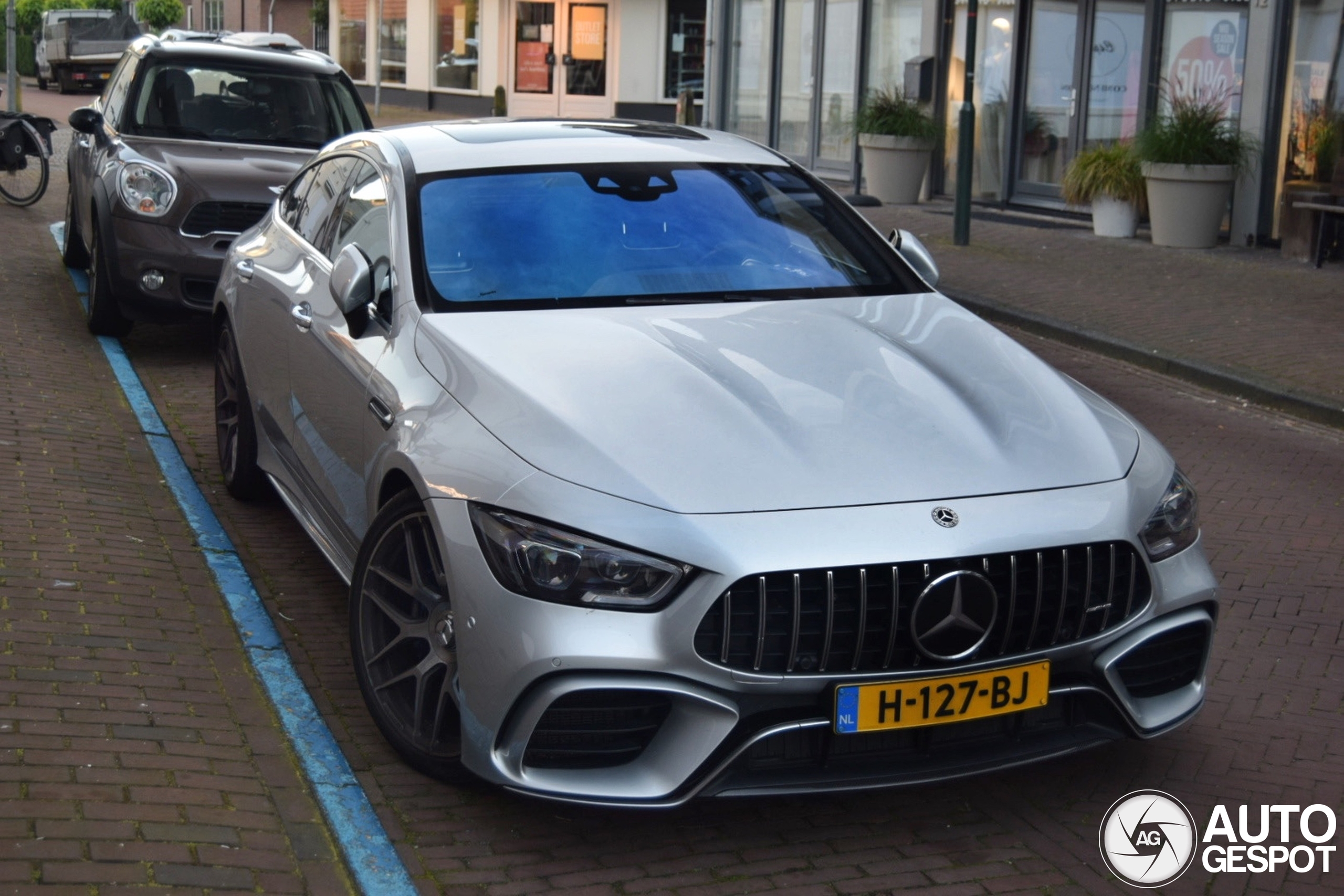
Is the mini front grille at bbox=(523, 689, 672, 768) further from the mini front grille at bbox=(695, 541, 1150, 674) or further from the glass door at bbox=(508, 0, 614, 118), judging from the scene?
the glass door at bbox=(508, 0, 614, 118)

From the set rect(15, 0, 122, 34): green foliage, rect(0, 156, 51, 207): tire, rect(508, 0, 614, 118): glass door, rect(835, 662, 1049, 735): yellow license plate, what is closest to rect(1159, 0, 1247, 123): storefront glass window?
rect(0, 156, 51, 207): tire

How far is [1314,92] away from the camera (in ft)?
50.8

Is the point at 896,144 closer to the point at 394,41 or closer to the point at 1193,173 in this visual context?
the point at 1193,173

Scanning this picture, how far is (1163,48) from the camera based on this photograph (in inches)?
680

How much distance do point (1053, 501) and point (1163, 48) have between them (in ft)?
48.8

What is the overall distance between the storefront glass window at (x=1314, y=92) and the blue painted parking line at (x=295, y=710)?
1183 centimetres

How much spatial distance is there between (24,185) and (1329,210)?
12.5 m

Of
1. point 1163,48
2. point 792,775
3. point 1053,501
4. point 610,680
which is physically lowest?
point 792,775

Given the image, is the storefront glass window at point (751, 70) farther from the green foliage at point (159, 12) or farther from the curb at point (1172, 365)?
the green foliage at point (159, 12)

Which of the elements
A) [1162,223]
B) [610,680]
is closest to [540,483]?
[610,680]

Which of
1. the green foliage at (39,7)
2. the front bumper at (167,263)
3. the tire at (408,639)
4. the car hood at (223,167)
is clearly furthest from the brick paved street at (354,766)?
the green foliage at (39,7)

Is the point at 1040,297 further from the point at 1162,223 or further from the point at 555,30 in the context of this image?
the point at 555,30

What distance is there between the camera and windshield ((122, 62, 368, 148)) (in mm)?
10086

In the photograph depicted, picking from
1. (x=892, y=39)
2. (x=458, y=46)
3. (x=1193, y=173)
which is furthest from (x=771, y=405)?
(x=458, y=46)
